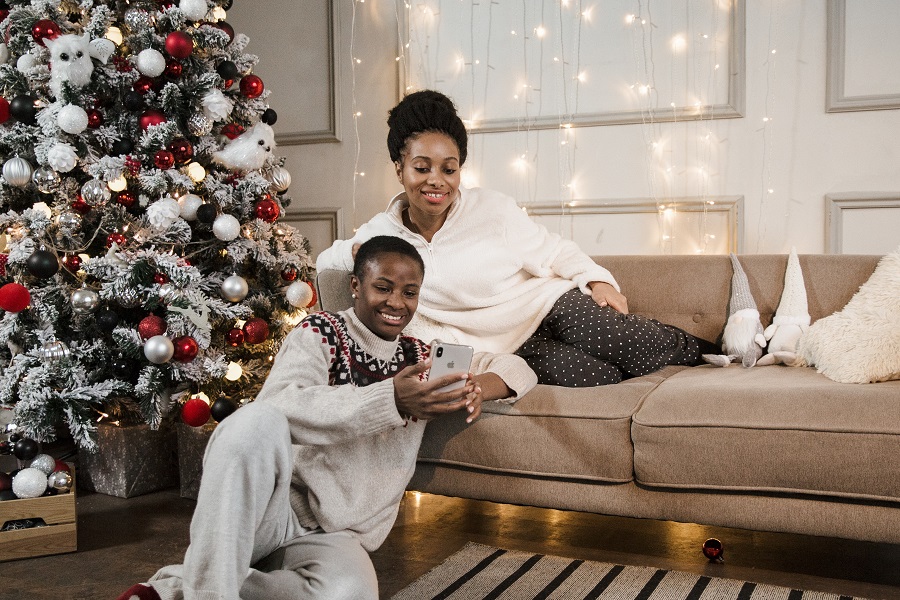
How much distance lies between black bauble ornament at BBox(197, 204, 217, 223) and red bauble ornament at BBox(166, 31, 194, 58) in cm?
48

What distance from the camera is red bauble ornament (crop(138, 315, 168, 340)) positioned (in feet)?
7.64

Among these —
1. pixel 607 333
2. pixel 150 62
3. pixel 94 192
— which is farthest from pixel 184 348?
pixel 607 333

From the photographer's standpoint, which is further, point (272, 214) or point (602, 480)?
point (272, 214)

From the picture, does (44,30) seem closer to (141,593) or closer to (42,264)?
(42,264)

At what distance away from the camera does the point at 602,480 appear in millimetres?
1734

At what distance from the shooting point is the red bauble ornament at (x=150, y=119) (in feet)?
7.92

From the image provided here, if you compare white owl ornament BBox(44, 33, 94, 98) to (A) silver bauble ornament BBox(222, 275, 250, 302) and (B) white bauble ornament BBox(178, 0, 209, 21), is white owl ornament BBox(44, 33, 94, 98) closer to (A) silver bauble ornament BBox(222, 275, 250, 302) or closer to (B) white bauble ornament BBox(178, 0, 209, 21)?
(B) white bauble ornament BBox(178, 0, 209, 21)

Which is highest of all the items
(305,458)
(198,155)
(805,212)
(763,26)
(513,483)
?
(763,26)

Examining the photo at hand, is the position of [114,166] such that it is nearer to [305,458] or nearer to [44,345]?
[44,345]

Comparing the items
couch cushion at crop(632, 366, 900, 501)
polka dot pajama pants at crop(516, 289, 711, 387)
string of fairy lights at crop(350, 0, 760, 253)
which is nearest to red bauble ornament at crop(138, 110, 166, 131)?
string of fairy lights at crop(350, 0, 760, 253)

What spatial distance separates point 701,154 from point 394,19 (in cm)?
147

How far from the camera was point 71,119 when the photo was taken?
2.30m

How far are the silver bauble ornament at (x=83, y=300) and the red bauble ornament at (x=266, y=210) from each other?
593 mm

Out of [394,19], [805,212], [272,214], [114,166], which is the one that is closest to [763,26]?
[805,212]
